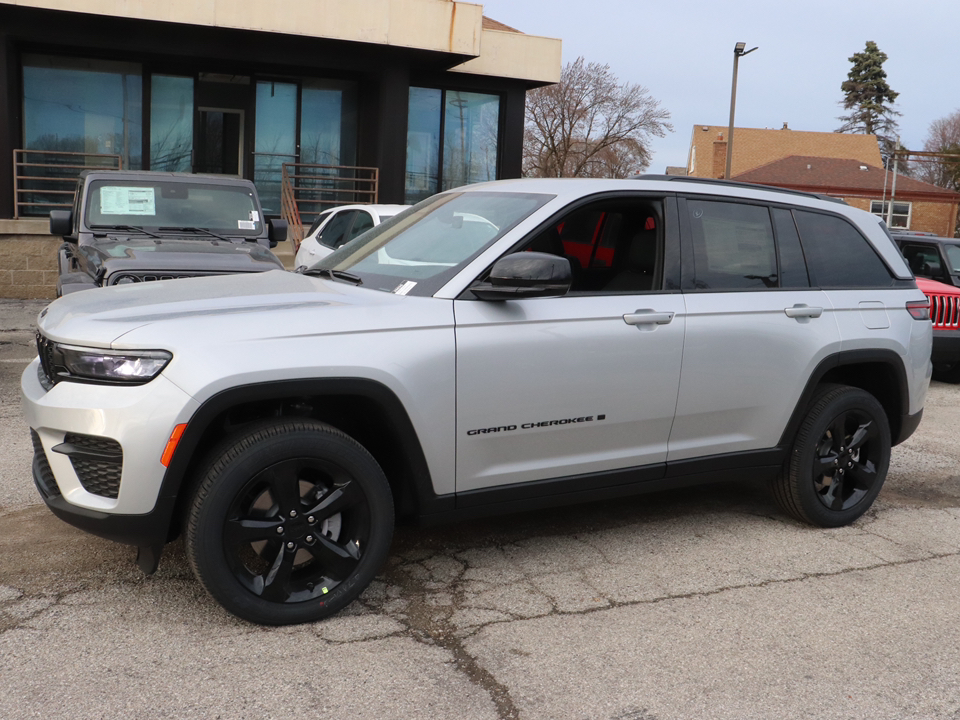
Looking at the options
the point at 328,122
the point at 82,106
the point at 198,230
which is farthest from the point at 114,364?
the point at 328,122

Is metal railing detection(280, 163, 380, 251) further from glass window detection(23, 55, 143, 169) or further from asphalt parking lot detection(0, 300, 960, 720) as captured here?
asphalt parking lot detection(0, 300, 960, 720)

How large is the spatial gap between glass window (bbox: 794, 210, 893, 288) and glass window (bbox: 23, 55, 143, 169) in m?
16.1

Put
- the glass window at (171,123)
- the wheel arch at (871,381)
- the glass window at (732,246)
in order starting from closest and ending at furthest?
the glass window at (732,246), the wheel arch at (871,381), the glass window at (171,123)

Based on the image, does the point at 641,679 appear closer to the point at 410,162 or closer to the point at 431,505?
the point at 431,505

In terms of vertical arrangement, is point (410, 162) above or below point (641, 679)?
above

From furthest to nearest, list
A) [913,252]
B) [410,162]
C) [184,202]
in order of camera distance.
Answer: [410,162]
[913,252]
[184,202]

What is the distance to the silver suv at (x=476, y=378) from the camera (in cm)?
331

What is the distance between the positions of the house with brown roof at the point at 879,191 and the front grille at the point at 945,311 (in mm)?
42681

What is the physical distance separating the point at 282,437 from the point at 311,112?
17.3m

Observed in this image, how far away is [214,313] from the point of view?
3.47 metres

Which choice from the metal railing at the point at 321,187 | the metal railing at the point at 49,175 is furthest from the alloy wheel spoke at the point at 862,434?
the metal railing at the point at 49,175

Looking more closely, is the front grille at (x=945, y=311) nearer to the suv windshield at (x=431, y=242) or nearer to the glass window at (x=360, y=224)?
the glass window at (x=360, y=224)

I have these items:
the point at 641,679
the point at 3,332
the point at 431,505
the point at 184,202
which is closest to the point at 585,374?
the point at 431,505

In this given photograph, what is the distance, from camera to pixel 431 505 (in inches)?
150
